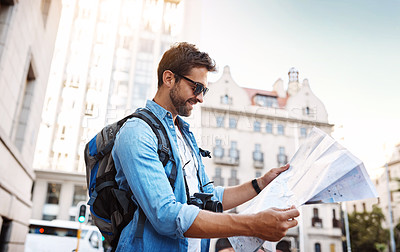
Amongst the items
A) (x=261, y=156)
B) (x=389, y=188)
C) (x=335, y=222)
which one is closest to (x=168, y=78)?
(x=261, y=156)

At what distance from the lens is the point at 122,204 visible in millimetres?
1388

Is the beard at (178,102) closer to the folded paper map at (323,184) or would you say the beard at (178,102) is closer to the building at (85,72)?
the folded paper map at (323,184)

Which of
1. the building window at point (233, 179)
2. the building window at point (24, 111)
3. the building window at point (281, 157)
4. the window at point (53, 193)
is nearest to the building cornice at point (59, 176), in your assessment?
the window at point (53, 193)

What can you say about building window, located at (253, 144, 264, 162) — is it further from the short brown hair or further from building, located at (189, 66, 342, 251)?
the short brown hair

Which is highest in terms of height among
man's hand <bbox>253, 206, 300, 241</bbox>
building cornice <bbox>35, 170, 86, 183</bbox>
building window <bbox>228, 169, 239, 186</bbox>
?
building window <bbox>228, 169, 239, 186</bbox>

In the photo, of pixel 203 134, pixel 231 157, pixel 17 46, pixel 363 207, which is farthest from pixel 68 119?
pixel 363 207

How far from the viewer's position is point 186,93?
5.59 feet

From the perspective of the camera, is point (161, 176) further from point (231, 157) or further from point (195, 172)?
point (231, 157)

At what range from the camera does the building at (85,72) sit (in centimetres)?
2855

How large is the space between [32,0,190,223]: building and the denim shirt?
2464cm

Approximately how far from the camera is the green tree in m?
33.5

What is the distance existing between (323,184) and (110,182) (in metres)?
0.86

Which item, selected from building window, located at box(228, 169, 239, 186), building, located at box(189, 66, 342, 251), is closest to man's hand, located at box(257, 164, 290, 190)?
building, located at box(189, 66, 342, 251)

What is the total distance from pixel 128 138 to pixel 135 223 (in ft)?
1.08
